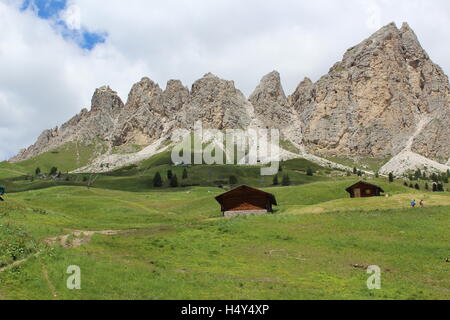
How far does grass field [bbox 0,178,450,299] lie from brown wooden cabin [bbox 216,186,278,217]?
38.6 ft

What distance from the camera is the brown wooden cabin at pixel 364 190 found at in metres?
91.4

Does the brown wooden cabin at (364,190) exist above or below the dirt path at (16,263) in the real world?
above

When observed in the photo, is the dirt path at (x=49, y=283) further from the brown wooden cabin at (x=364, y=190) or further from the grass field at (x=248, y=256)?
the brown wooden cabin at (x=364, y=190)

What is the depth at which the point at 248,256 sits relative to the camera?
39438mm

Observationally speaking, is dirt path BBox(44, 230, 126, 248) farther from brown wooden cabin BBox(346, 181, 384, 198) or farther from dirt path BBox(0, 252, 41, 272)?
brown wooden cabin BBox(346, 181, 384, 198)

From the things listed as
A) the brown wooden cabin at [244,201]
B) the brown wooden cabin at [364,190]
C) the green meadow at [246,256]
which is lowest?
the green meadow at [246,256]

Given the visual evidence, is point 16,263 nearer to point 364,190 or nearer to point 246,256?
point 246,256

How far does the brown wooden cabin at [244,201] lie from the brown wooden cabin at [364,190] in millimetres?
25231

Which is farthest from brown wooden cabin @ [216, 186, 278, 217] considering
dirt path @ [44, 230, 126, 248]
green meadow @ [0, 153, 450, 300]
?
dirt path @ [44, 230, 126, 248]

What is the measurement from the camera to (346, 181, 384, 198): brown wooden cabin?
91.4 meters

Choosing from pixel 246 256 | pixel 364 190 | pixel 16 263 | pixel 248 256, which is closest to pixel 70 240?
pixel 16 263

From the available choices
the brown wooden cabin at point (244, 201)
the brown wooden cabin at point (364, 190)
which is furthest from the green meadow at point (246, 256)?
the brown wooden cabin at point (364, 190)

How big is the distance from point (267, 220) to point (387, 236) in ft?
56.7
